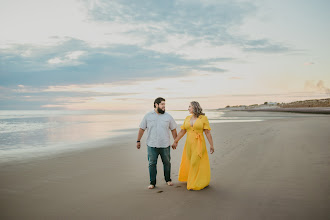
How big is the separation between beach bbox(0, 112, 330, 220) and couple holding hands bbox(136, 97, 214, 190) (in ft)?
0.98

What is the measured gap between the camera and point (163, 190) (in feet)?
18.9

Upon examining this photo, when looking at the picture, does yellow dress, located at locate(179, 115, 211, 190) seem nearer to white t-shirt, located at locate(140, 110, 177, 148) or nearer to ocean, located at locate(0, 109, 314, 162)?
white t-shirt, located at locate(140, 110, 177, 148)

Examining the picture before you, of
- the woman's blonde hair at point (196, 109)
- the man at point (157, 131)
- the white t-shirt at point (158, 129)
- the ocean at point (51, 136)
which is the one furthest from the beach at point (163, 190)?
the ocean at point (51, 136)

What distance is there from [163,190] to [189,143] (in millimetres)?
1251

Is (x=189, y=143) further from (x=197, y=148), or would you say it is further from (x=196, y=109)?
(x=196, y=109)

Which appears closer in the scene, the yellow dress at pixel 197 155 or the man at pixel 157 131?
the yellow dress at pixel 197 155

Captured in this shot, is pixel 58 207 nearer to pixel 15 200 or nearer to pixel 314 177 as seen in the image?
pixel 15 200

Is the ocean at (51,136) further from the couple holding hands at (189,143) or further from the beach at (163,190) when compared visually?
the couple holding hands at (189,143)

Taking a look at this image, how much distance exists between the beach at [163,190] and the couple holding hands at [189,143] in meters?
0.30

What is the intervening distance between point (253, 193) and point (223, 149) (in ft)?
19.0

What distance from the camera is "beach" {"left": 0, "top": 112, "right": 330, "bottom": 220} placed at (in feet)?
15.0

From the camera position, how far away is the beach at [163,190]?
4.57 m

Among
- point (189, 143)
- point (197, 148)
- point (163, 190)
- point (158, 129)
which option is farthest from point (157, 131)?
point (163, 190)

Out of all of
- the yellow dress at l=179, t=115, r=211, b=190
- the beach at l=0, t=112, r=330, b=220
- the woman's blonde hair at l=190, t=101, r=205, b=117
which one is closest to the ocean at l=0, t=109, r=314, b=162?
the beach at l=0, t=112, r=330, b=220
